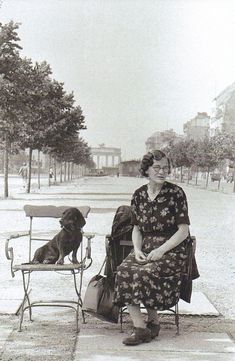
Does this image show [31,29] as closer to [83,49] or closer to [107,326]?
[83,49]

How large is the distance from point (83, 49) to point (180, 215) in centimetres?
473

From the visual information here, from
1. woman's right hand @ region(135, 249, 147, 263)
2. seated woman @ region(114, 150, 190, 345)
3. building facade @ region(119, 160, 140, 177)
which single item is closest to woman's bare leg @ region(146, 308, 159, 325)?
seated woman @ region(114, 150, 190, 345)

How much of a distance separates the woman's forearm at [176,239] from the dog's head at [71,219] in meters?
0.93

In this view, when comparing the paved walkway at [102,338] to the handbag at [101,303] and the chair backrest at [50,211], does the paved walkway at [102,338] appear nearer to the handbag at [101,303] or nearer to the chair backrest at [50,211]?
the handbag at [101,303]

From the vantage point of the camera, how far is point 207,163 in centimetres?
4812

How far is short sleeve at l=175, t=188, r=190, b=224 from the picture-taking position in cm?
447

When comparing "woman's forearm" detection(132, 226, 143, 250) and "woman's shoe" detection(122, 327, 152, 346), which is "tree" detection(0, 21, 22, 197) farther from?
"woman's shoe" detection(122, 327, 152, 346)

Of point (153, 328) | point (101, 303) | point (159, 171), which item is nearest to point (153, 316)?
point (153, 328)

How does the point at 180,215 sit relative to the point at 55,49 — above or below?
below

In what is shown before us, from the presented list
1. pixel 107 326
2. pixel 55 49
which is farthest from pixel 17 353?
pixel 55 49

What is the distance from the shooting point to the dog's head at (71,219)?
5.03 m

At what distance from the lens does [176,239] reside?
4.42m

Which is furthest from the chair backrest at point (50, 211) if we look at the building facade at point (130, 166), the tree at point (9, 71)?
the tree at point (9, 71)

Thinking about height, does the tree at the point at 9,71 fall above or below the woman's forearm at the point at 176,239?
above
